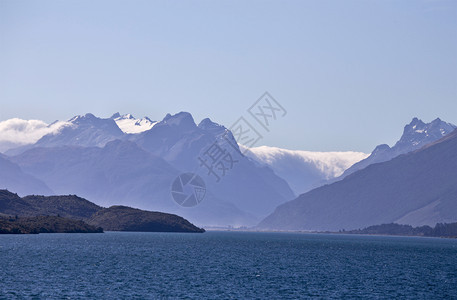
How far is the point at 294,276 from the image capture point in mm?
143500

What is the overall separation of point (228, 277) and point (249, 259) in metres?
56.6

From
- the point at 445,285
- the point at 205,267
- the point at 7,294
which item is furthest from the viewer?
the point at 205,267

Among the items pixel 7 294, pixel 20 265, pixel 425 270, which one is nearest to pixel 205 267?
pixel 20 265

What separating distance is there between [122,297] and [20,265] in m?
52.8

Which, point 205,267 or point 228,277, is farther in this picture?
point 205,267

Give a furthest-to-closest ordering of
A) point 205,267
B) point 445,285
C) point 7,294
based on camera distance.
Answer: point 205,267
point 445,285
point 7,294

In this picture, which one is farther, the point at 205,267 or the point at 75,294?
the point at 205,267

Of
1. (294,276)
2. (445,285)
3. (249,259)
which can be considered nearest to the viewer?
(445,285)

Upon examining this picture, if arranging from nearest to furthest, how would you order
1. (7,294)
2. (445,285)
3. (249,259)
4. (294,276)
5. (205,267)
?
(7,294), (445,285), (294,276), (205,267), (249,259)

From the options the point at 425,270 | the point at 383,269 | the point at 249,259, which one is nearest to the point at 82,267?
the point at 249,259

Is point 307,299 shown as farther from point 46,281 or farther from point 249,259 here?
point 249,259

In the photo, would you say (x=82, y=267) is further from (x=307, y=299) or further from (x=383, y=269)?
(x=383, y=269)

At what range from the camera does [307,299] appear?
108188 mm

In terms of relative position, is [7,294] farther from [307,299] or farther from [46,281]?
[307,299]
